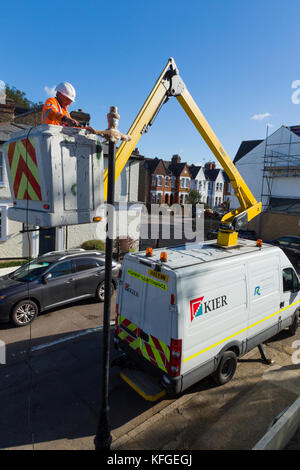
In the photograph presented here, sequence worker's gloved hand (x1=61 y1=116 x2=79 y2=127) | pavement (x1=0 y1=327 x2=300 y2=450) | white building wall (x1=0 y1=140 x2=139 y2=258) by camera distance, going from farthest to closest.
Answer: white building wall (x1=0 y1=140 x2=139 y2=258)
pavement (x1=0 y1=327 x2=300 y2=450)
worker's gloved hand (x1=61 y1=116 x2=79 y2=127)

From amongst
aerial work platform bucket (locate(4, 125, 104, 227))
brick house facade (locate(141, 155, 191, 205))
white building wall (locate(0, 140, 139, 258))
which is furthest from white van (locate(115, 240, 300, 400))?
brick house facade (locate(141, 155, 191, 205))

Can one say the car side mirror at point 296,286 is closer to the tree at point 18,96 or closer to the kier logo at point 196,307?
the kier logo at point 196,307

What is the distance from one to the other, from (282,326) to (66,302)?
615cm

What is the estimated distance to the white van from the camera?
15.1ft

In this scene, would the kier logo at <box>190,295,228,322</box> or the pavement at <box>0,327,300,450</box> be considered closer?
the pavement at <box>0,327,300,450</box>

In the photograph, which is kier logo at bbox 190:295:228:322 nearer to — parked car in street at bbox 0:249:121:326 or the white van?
the white van

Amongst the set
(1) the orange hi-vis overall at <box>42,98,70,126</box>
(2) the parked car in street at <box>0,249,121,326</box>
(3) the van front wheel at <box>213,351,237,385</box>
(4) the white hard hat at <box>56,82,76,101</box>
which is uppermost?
(4) the white hard hat at <box>56,82,76,101</box>

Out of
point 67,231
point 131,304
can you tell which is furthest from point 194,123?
point 67,231

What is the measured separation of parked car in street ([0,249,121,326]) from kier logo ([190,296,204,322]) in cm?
448

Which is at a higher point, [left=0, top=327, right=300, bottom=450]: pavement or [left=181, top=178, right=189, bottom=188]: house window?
[left=181, top=178, right=189, bottom=188]: house window

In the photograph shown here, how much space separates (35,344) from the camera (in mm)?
7027

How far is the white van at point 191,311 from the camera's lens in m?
4.61

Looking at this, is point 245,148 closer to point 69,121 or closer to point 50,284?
point 50,284

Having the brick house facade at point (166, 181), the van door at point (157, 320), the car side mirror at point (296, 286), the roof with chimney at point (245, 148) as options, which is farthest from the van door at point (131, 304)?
the brick house facade at point (166, 181)
